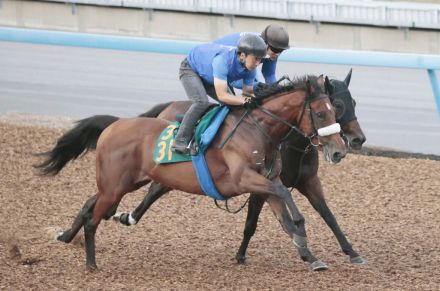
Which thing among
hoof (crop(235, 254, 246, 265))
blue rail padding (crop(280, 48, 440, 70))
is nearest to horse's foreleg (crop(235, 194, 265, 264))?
hoof (crop(235, 254, 246, 265))

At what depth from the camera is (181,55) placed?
45.0ft

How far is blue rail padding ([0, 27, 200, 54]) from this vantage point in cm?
1258

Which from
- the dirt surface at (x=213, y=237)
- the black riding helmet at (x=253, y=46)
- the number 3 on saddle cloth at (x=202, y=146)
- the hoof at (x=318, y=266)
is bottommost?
the dirt surface at (x=213, y=237)

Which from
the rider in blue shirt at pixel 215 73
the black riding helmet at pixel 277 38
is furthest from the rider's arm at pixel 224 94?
the black riding helmet at pixel 277 38

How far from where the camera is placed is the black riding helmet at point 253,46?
770cm

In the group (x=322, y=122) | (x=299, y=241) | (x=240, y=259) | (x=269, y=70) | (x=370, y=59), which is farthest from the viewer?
(x=370, y=59)

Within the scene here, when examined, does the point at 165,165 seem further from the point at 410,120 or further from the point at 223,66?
the point at 410,120

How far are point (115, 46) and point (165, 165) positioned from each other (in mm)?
4943

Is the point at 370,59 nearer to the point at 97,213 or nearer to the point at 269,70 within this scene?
the point at 269,70

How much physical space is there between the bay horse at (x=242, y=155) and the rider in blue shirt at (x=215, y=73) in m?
0.21

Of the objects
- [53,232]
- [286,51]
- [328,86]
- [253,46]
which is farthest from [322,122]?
[286,51]

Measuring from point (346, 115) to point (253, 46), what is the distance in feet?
3.30

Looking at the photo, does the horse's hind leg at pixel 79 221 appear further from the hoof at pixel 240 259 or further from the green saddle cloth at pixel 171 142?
the hoof at pixel 240 259

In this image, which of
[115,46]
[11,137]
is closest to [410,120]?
[115,46]
